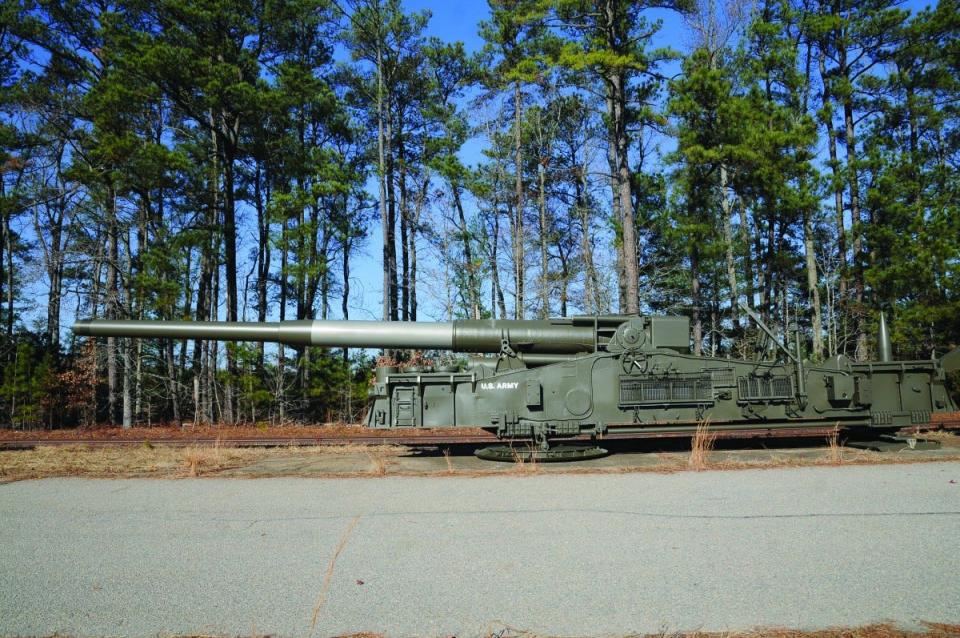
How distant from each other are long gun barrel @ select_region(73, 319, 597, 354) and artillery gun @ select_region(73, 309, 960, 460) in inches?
1.3

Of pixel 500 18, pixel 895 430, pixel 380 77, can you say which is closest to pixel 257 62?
pixel 380 77

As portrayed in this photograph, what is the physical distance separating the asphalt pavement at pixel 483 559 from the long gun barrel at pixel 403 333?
341 centimetres

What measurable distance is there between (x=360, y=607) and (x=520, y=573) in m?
1.04

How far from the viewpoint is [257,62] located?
70.4 feet

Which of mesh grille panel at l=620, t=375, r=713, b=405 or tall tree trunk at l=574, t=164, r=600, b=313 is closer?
mesh grille panel at l=620, t=375, r=713, b=405

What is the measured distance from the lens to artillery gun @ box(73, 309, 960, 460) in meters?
9.28

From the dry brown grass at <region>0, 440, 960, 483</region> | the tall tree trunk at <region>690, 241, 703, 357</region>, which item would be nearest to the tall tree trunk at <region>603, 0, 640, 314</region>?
the tall tree trunk at <region>690, 241, 703, 357</region>

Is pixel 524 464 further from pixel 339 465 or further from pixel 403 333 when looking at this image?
pixel 403 333

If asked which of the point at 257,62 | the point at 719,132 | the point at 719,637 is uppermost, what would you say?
the point at 257,62

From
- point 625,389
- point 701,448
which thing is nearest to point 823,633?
point 701,448

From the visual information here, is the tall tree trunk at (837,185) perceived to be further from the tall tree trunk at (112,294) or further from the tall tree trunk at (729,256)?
the tall tree trunk at (112,294)

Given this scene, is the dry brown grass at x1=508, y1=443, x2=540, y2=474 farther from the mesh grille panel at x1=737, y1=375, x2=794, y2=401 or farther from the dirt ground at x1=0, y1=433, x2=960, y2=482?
the mesh grille panel at x1=737, y1=375, x2=794, y2=401

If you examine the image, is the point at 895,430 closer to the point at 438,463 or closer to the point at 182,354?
the point at 438,463

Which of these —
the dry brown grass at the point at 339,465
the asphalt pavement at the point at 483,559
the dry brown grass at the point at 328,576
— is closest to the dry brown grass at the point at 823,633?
the asphalt pavement at the point at 483,559
